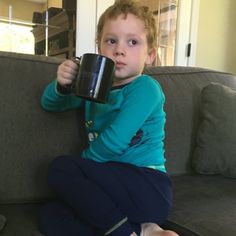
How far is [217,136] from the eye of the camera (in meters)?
1.44

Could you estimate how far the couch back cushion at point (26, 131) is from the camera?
1149 millimetres

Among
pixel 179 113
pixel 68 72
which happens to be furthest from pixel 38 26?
pixel 68 72

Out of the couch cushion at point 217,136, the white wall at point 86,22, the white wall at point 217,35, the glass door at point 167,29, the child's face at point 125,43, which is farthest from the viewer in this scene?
the white wall at point 217,35

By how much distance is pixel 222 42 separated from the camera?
10.2 feet

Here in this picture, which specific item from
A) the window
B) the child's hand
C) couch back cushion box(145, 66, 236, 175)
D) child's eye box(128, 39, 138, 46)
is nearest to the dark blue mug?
the child's hand

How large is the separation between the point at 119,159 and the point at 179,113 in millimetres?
530

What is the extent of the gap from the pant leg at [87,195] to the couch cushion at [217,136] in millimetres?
606

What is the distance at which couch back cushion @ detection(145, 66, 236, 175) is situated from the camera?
1.47 metres

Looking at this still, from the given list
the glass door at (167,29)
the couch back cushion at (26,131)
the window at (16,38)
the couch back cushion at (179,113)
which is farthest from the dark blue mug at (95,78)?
the glass door at (167,29)

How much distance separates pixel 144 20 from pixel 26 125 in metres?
0.48

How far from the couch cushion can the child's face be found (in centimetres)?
47

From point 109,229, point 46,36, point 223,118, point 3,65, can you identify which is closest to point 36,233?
point 109,229

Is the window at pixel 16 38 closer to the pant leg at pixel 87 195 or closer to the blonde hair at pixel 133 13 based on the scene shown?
the blonde hair at pixel 133 13

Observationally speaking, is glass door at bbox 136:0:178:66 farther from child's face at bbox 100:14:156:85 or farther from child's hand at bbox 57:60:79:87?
child's hand at bbox 57:60:79:87
